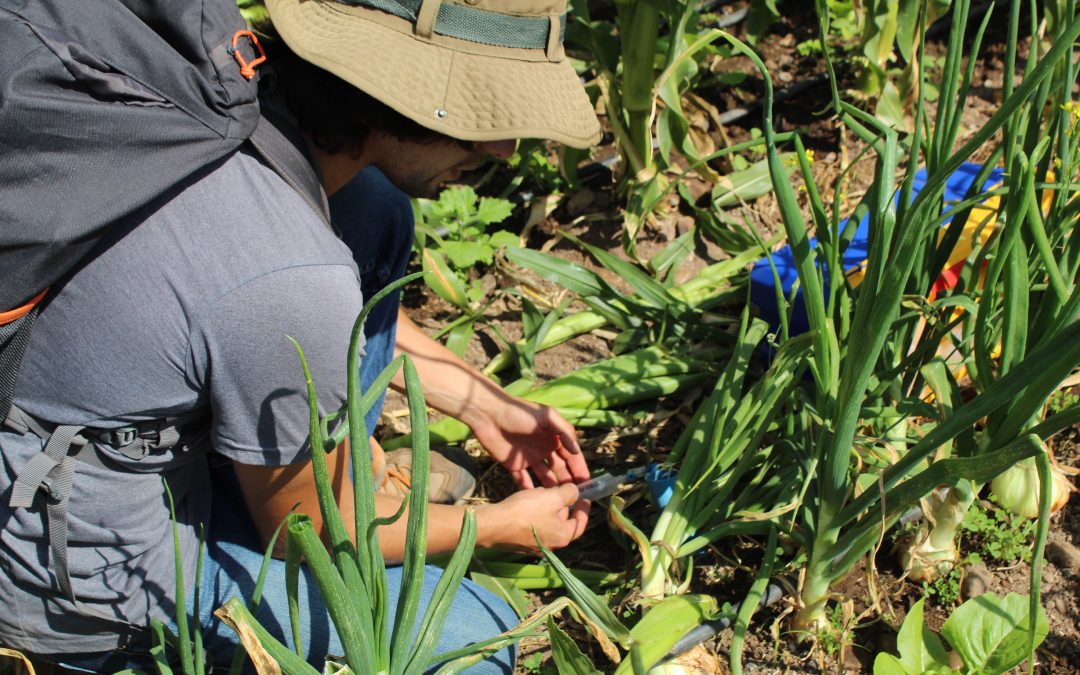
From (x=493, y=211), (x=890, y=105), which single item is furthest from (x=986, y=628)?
(x=890, y=105)

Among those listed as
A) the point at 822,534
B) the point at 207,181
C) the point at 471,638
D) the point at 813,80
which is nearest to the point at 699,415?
the point at 822,534

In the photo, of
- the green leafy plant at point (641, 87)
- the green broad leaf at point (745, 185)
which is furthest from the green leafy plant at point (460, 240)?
the green broad leaf at point (745, 185)

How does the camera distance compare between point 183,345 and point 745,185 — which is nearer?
point 183,345

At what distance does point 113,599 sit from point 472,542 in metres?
0.55

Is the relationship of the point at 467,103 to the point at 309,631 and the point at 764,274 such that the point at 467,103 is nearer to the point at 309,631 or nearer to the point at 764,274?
the point at 309,631

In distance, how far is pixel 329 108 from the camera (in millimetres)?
1330

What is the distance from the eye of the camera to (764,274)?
6.91 ft

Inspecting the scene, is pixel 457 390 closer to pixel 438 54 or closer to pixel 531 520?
pixel 531 520

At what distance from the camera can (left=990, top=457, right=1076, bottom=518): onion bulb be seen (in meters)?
1.65

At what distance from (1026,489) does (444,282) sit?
1279 mm

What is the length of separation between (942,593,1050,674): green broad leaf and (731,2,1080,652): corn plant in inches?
6.7

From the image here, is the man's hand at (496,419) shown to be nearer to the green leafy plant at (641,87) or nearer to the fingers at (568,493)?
the fingers at (568,493)

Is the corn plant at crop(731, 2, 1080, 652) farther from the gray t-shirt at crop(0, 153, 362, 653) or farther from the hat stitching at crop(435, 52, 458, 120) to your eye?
the gray t-shirt at crop(0, 153, 362, 653)

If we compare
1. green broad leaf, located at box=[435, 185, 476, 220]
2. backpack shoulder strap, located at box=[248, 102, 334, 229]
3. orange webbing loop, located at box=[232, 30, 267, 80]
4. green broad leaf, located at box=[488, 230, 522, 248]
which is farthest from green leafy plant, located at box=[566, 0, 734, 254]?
Answer: orange webbing loop, located at box=[232, 30, 267, 80]
